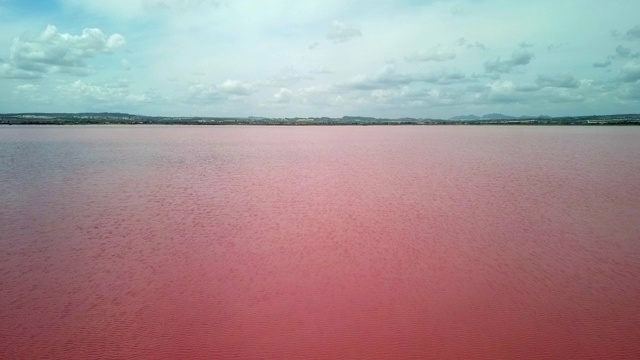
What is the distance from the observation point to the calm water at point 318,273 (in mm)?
5020

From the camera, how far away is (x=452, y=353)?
188 inches

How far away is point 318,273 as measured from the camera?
279 inches

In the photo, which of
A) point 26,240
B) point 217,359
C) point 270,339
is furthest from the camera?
point 26,240

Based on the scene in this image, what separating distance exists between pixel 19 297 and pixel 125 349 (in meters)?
2.32

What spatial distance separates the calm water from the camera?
5020 mm

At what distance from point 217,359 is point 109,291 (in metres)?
2.55

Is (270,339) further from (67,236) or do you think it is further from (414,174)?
(414,174)

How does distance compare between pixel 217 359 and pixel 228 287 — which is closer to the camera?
pixel 217 359

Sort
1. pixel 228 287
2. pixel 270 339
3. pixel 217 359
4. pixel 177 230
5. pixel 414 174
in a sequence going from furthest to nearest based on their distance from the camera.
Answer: pixel 414 174
pixel 177 230
pixel 228 287
pixel 270 339
pixel 217 359

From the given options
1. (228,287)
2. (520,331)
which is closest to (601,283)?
(520,331)

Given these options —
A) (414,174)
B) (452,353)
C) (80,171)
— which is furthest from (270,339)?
(80,171)

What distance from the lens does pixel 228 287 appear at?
21.3 feet

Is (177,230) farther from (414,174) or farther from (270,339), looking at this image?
(414,174)

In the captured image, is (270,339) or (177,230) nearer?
(270,339)
